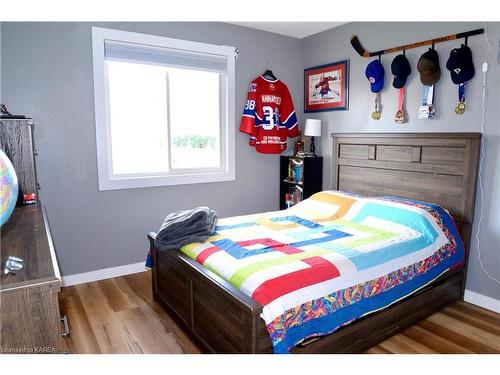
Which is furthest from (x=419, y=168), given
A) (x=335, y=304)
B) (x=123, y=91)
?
(x=123, y=91)

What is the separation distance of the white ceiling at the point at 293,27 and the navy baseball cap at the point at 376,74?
66 cm

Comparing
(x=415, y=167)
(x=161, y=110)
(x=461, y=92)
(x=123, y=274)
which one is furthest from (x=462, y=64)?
(x=123, y=274)

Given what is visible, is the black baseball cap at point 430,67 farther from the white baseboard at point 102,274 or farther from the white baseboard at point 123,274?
the white baseboard at point 102,274

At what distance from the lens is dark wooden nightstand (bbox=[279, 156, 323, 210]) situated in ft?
12.2

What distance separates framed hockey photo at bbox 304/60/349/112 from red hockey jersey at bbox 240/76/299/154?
→ 0.25 metres

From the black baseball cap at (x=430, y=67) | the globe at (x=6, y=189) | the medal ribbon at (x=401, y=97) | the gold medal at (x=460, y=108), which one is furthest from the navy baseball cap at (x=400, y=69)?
the globe at (x=6, y=189)

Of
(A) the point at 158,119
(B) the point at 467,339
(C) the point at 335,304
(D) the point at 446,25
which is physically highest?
(D) the point at 446,25

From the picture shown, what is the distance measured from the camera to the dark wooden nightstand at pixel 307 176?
373cm

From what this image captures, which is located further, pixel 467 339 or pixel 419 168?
pixel 419 168
